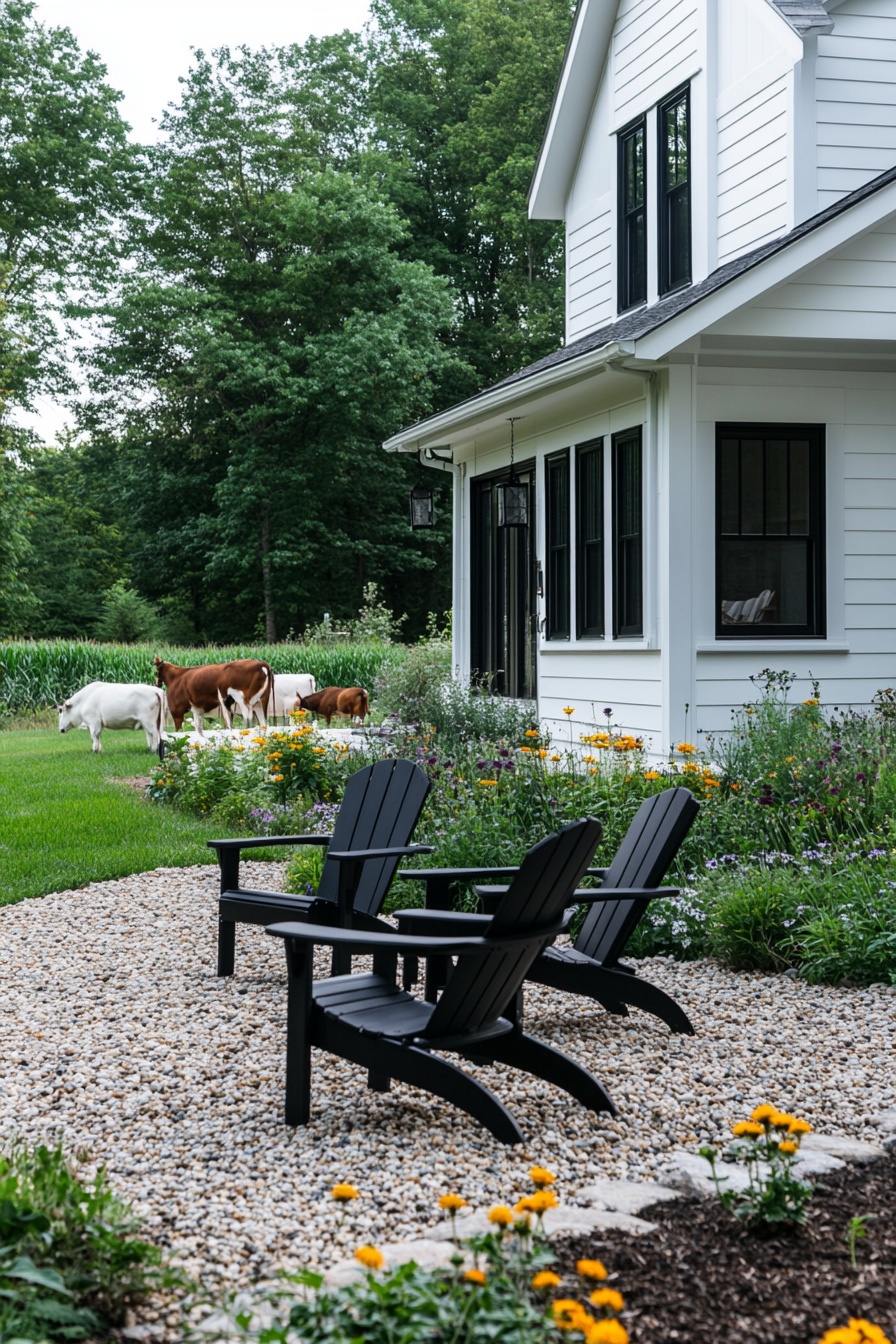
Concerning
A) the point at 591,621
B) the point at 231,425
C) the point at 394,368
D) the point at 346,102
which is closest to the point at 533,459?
the point at 591,621

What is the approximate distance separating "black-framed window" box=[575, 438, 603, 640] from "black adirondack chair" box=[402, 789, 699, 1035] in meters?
5.86

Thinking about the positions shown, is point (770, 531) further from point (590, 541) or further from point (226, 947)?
point (226, 947)

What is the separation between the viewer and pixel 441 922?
458cm

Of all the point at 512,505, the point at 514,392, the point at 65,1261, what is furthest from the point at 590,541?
the point at 65,1261

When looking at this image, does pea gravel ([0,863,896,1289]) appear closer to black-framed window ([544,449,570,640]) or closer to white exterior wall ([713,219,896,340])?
white exterior wall ([713,219,896,340])

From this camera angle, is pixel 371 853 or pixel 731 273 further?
pixel 731 273

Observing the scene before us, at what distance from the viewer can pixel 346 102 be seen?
36906mm

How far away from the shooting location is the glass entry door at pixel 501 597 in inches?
499

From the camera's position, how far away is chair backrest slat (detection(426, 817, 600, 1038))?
11.9ft

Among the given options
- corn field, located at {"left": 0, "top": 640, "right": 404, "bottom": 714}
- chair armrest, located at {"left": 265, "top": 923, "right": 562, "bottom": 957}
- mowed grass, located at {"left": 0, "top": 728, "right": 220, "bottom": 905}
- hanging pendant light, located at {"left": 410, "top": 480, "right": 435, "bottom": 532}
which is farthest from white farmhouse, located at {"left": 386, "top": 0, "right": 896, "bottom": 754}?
corn field, located at {"left": 0, "top": 640, "right": 404, "bottom": 714}

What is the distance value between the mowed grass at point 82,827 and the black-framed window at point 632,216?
21.8 ft

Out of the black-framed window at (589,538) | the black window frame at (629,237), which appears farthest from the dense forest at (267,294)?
the black-framed window at (589,538)

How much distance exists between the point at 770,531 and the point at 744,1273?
7.65 meters

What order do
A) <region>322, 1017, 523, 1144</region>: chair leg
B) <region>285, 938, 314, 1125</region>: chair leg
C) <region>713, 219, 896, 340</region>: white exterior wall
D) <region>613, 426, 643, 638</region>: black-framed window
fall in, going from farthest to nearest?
<region>613, 426, 643, 638</region>: black-framed window
<region>713, 219, 896, 340</region>: white exterior wall
<region>285, 938, 314, 1125</region>: chair leg
<region>322, 1017, 523, 1144</region>: chair leg
